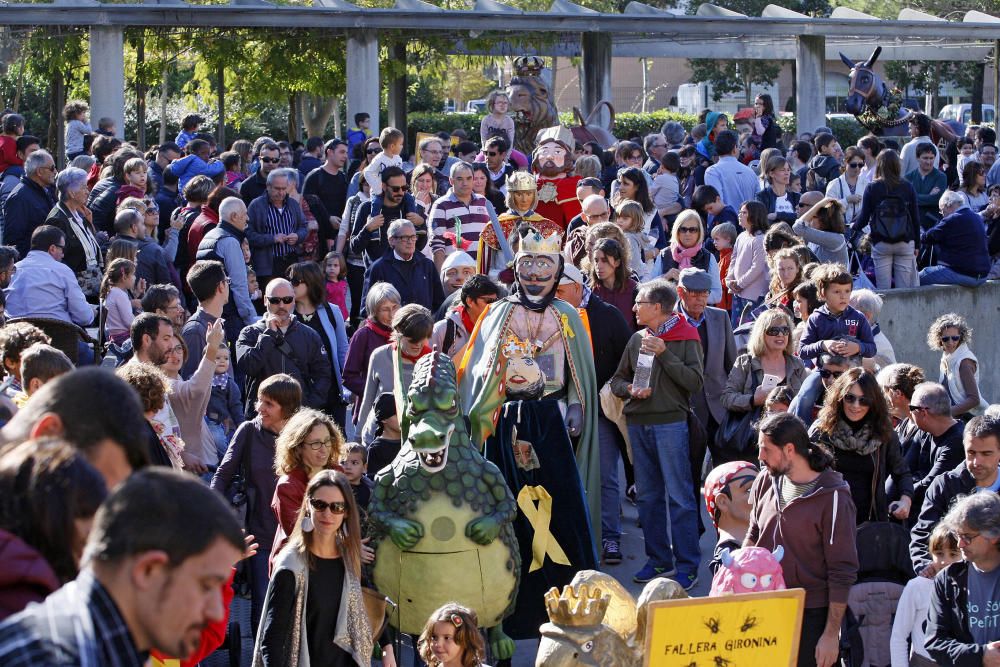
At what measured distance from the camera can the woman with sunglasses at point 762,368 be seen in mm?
8219

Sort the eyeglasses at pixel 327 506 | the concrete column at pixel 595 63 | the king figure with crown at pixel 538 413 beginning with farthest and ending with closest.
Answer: the concrete column at pixel 595 63 < the king figure with crown at pixel 538 413 < the eyeglasses at pixel 327 506

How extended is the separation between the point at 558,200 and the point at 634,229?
124cm

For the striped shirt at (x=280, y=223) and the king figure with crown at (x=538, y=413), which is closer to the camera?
the king figure with crown at (x=538, y=413)

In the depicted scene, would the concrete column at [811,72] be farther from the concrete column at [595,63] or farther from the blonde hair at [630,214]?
the blonde hair at [630,214]

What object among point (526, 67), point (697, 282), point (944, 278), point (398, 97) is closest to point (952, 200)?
point (944, 278)

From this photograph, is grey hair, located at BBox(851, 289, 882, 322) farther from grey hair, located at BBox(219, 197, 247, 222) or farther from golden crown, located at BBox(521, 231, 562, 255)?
grey hair, located at BBox(219, 197, 247, 222)

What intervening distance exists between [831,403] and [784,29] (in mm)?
17720

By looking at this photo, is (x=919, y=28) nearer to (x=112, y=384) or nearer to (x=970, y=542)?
(x=970, y=542)

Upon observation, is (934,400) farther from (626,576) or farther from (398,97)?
(398,97)

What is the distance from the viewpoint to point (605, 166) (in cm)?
1554

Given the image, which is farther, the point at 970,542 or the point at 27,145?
the point at 27,145

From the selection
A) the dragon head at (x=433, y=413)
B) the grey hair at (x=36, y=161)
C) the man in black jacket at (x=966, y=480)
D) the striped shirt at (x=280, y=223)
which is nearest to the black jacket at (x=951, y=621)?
the man in black jacket at (x=966, y=480)

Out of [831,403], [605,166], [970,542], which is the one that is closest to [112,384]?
[970,542]

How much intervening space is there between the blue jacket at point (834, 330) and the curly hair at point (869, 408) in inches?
65.9
